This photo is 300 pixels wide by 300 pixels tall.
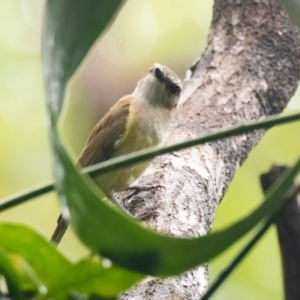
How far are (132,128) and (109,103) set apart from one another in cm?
290

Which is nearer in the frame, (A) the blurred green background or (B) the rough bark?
(B) the rough bark

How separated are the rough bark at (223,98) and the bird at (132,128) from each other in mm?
74

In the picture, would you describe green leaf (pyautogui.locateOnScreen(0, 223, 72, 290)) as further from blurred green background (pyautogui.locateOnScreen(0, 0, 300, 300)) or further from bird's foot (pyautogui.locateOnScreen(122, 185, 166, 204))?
blurred green background (pyautogui.locateOnScreen(0, 0, 300, 300))

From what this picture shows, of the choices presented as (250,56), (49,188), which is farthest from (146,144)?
(49,188)

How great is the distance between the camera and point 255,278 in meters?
5.37

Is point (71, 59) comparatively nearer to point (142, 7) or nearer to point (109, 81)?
point (109, 81)

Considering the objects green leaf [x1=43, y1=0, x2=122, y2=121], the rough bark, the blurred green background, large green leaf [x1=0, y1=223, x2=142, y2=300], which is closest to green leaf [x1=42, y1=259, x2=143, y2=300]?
large green leaf [x1=0, y1=223, x2=142, y2=300]

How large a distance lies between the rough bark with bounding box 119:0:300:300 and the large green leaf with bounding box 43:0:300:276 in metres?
1.46

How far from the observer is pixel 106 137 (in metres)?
2.97

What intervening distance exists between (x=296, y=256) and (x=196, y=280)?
2.37ft

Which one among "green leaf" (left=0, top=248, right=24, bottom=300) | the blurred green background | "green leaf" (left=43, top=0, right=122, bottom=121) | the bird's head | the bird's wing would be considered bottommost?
the blurred green background

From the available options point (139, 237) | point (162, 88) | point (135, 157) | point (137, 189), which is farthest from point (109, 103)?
point (139, 237)

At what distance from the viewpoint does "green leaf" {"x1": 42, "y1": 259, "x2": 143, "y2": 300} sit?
2.81ft

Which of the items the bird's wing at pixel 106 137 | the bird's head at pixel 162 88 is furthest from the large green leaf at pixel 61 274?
the bird's head at pixel 162 88
